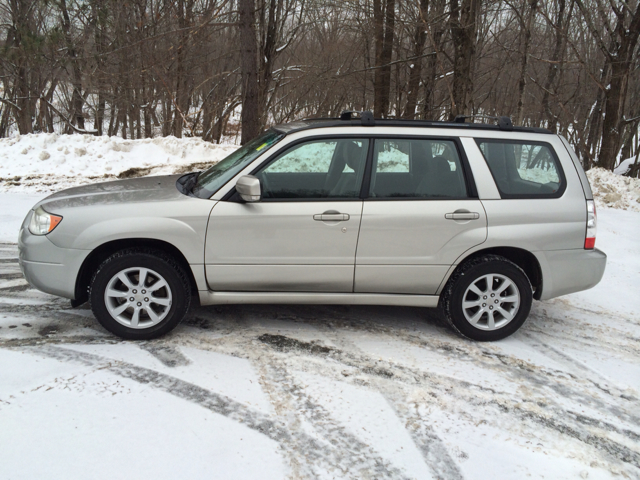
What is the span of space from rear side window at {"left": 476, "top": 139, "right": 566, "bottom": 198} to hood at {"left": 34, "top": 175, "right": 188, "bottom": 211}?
8.62 feet

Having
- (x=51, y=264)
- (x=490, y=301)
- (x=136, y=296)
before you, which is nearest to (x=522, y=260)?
(x=490, y=301)

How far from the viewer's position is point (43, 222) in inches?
154

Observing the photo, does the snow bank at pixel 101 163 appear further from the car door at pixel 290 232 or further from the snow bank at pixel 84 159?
the car door at pixel 290 232

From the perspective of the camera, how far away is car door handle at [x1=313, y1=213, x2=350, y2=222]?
3.98 meters

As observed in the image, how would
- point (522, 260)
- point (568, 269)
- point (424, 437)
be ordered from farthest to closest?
point (522, 260)
point (568, 269)
point (424, 437)

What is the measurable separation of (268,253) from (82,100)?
1996cm

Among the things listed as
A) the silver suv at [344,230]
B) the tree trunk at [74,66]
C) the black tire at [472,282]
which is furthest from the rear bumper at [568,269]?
the tree trunk at [74,66]

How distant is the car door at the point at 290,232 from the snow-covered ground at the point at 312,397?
517 millimetres

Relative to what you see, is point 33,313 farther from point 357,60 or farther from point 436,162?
point 357,60

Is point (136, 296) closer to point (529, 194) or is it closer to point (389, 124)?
point (389, 124)

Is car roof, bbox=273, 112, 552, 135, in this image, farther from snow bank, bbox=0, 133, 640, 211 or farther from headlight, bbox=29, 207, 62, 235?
snow bank, bbox=0, 133, 640, 211

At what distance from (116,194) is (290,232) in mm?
1508

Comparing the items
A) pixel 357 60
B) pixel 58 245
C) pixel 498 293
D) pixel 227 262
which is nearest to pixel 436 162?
pixel 498 293

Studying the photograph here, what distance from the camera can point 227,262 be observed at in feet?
13.1
